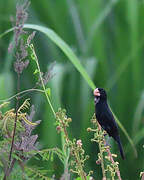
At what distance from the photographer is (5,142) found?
699 millimetres

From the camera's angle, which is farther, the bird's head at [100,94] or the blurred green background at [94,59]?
the blurred green background at [94,59]

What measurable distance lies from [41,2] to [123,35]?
55cm

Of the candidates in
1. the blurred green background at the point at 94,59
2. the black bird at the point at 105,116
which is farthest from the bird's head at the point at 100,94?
the blurred green background at the point at 94,59

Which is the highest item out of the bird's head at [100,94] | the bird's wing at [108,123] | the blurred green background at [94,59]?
the blurred green background at [94,59]

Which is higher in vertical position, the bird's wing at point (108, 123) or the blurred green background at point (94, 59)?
the blurred green background at point (94, 59)

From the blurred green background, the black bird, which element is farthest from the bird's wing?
the blurred green background

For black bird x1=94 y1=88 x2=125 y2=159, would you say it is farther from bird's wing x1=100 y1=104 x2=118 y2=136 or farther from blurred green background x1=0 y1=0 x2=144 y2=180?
blurred green background x1=0 y1=0 x2=144 y2=180

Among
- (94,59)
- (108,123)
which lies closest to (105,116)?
(108,123)

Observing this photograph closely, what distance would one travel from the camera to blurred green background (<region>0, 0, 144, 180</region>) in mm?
2711

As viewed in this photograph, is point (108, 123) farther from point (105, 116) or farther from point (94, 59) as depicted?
point (94, 59)

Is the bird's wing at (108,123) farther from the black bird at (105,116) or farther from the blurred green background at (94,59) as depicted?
the blurred green background at (94,59)

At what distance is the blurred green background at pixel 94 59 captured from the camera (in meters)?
2.71

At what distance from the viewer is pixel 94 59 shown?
2.86m

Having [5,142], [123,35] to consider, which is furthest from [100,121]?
[123,35]
